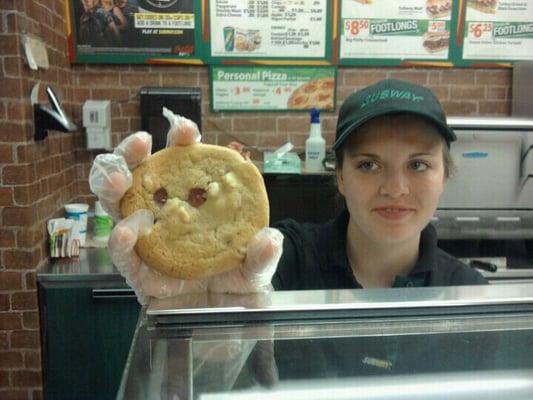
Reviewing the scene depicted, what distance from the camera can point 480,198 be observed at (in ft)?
6.86

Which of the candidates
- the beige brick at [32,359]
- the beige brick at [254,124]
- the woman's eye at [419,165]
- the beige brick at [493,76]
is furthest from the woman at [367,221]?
the beige brick at [493,76]

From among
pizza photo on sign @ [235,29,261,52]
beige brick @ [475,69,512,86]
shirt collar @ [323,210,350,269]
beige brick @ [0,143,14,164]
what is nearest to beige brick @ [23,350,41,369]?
beige brick @ [0,143,14,164]

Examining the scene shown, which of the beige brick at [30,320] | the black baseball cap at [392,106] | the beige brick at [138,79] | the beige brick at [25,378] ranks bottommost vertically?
the beige brick at [25,378]

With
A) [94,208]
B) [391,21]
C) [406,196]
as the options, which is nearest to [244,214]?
[406,196]

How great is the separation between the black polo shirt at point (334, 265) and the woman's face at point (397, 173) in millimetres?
137

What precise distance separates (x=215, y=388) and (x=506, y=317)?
16.4 inches

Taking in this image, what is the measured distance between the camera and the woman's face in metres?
0.89

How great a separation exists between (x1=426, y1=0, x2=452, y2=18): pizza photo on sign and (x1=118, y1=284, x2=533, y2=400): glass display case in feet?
7.08

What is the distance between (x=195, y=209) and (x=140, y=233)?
7 centimetres

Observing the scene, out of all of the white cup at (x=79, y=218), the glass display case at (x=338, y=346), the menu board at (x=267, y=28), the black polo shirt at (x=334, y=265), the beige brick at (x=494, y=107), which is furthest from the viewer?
the beige brick at (x=494, y=107)

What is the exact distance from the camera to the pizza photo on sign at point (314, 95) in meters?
2.57

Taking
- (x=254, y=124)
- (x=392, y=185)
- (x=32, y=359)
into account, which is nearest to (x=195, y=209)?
(x=392, y=185)

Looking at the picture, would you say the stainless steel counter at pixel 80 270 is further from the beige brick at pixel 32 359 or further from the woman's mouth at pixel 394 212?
the woman's mouth at pixel 394 212

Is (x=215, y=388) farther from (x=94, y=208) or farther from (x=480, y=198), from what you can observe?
(x=94, y=208)
